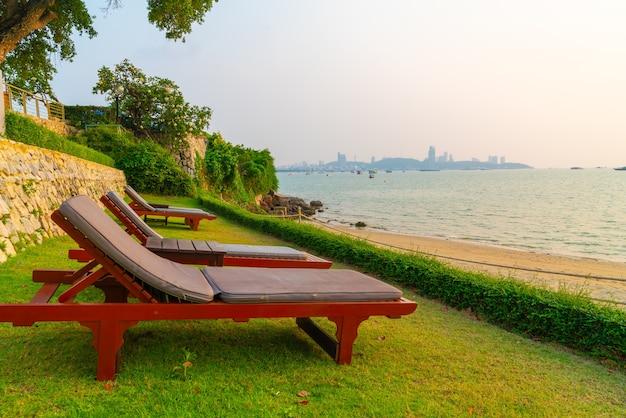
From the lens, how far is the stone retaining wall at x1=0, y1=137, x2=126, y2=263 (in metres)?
6.05

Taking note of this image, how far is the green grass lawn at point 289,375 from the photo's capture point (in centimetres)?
259

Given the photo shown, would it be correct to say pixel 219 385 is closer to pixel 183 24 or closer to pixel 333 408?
pixel 333 408

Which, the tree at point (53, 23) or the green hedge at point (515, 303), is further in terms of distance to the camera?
the tree at point (53, 23)

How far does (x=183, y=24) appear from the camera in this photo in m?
15.5

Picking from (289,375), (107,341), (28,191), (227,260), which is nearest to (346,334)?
(289,375)

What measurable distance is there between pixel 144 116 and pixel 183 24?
354 inches

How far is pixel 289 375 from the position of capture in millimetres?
3082

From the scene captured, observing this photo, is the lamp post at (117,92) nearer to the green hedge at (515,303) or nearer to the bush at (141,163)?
the bush at (141,163)

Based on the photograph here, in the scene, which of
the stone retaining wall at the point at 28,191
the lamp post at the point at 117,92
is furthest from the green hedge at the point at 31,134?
the lamp post at the point at 117,92

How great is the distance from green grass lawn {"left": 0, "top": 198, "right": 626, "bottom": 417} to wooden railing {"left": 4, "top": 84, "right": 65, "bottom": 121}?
16.0m

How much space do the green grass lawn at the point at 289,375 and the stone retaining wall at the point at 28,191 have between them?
2190 mm

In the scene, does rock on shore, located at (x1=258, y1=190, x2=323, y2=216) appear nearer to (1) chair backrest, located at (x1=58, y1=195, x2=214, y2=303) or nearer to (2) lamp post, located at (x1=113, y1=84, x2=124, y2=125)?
(2) lamp post, located at (x1=113, y1=84, x2=124, y2=125)

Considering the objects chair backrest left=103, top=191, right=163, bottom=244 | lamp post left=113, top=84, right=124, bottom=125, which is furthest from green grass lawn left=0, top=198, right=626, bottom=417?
lamp post left=113, top=84, right=124, bottom=125

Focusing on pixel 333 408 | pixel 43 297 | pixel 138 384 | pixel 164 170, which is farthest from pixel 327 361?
pixel 164 170
